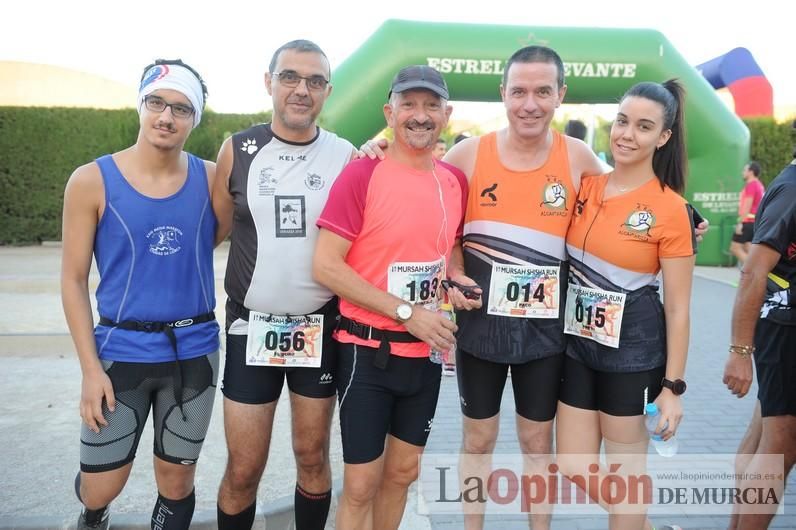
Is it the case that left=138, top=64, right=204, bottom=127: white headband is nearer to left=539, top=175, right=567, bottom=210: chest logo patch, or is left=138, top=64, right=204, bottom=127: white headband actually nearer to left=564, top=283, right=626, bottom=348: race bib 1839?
left=539, top=175, right=567, bottom=210: chest logo patch

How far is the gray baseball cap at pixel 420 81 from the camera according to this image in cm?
238

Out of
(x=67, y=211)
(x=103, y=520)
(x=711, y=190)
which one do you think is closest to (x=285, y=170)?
(x=67, y=211)

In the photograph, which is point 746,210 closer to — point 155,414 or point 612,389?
point 612,389

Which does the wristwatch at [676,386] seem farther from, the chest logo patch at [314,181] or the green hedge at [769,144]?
the green hedge at [769,144]

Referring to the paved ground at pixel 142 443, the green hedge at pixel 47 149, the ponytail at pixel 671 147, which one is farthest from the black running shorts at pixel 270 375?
the green hedge at pixel 47 149

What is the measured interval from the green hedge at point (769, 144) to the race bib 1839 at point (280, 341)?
15.1m

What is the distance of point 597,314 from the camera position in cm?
255

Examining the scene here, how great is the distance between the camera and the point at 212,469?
12.3ft

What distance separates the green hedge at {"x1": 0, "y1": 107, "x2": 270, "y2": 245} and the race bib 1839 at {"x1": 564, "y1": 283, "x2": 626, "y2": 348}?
512 inches

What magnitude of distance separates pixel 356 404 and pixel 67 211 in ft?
4.27

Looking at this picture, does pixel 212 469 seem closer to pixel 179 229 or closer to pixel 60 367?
pixel 179 229

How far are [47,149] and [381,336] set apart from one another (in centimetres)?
1483

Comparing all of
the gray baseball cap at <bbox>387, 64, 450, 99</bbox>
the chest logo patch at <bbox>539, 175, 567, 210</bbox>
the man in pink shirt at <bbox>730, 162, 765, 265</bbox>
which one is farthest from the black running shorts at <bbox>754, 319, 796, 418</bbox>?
the man in pink shirt at <bbox>730, 162, 765, 265</bbox>

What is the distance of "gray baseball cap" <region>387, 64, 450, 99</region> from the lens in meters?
2.38
